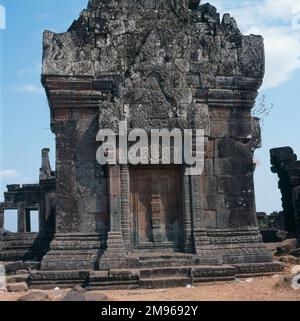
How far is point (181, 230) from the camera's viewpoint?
33.2 feet

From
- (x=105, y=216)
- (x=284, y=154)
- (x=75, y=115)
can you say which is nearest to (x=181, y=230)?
(x=105, y=216)

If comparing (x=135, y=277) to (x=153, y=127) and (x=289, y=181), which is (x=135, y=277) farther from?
(x=289, y=181)

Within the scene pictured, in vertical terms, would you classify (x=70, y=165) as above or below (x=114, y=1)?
below

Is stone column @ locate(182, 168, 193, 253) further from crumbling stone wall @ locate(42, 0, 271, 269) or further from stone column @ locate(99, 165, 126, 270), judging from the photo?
stone column @ locate(99, 165, 126, 270)

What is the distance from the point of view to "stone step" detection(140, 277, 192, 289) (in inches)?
343

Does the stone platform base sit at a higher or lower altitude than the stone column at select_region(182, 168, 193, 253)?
lower

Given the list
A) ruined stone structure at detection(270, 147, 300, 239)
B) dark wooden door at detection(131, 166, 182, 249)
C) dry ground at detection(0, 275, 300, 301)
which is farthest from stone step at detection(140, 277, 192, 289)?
ruined stone structure at detection(270, 147, 300, 239)

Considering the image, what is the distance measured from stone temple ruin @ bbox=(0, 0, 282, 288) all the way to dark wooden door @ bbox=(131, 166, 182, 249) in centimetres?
2

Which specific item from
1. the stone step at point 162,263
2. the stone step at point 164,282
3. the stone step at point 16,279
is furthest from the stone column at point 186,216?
the stone step at point 16,279

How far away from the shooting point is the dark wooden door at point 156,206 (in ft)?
33.0

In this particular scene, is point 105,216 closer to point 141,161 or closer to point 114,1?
point 141,161

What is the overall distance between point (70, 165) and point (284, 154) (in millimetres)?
8863

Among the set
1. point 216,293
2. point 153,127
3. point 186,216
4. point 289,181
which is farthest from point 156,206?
point 289,181
